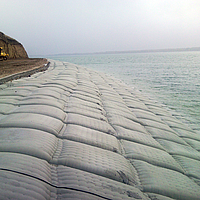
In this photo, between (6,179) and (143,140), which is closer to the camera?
(6,179)

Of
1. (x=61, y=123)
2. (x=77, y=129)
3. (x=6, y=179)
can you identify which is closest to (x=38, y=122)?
(x=61, y=123)

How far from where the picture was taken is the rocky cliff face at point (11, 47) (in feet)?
38.0

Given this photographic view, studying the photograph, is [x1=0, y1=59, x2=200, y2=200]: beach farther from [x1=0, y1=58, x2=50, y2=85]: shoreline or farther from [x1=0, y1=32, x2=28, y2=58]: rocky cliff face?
[x1=0, y1=32, x2=28, y2=58]: rocky cliff face

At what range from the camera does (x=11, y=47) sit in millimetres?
12297

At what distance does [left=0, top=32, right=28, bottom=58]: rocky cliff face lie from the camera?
455 inches

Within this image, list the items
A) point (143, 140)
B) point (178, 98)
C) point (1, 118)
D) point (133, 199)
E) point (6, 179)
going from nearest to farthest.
→ point (6, 179) → point (133, 199) → point (1, 118) → point (143, 140) → point (178, 98)

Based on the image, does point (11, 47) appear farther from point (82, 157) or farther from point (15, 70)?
point (82, 157)

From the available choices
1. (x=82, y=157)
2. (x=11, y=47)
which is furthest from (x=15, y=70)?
(x=11, y=47)

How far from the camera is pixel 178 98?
6.75 metres

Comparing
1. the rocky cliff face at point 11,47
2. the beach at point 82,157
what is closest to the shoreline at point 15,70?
the beach at point 82,157

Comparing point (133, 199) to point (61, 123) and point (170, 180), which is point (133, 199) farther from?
point (61, 123)

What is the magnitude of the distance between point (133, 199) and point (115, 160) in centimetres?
46

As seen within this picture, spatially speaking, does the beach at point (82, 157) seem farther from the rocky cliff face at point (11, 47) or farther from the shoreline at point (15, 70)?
the rocky cliff face at point (11, 47)

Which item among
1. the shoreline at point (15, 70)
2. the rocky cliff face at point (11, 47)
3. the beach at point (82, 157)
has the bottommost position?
the beach at point (82, 157)
